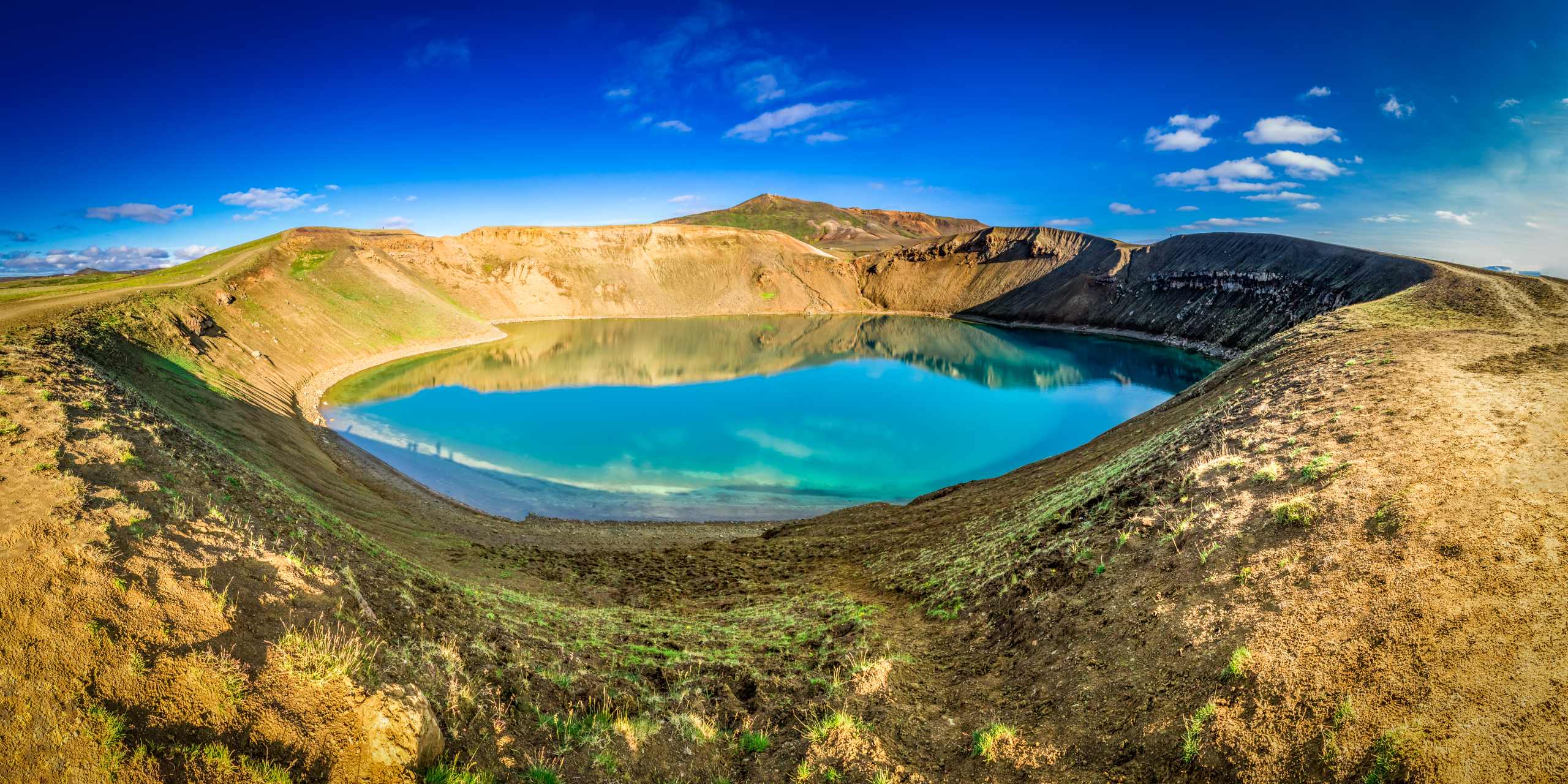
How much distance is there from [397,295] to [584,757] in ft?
227

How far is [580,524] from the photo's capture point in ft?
59.5

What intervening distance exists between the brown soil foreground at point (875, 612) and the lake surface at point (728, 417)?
20.3 feet

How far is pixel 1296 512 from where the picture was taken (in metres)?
7.22

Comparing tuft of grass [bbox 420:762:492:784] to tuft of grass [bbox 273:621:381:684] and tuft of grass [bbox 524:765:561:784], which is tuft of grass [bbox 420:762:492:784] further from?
tuft of grass [bbox 273:621:381:684]

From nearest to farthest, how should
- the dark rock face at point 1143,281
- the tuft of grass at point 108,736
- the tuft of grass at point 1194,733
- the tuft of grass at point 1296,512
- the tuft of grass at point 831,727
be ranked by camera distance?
the tuft of grass at point 108,736
the tuft of grass at point 1194,733
the tuft of grass at point 831,727
the tuft of grass at point 1296,512
the dark rock face at point 1143,281

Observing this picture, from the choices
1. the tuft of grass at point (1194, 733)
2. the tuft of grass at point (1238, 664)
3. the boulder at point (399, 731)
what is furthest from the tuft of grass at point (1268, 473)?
the boulder at point (399, 731)

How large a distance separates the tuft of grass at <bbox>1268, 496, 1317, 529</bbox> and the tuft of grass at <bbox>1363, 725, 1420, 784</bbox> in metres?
3.18

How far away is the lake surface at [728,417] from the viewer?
22766mm

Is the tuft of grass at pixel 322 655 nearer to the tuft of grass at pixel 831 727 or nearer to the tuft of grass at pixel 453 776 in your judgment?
the tuft of grass at pixel 453 776

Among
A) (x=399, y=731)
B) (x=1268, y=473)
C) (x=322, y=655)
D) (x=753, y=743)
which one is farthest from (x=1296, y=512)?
(x=322, y=655)

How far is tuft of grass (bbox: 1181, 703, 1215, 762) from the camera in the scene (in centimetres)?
498

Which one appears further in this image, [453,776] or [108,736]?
[453,776]

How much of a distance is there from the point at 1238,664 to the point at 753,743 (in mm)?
4474

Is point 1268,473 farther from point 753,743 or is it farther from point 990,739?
point 753,743
